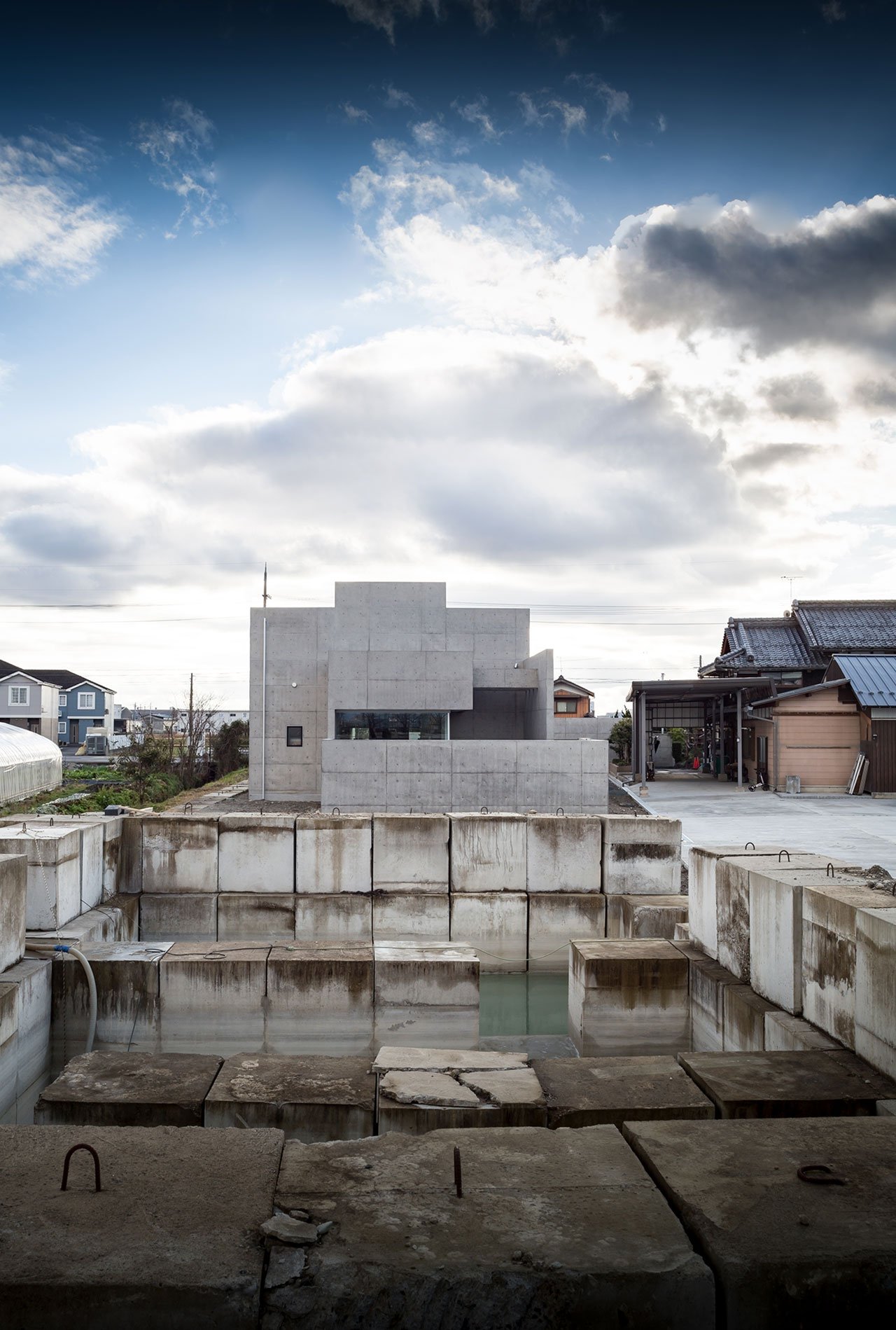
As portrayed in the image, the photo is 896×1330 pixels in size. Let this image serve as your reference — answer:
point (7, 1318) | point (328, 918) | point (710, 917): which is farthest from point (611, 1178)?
point (328, 918)

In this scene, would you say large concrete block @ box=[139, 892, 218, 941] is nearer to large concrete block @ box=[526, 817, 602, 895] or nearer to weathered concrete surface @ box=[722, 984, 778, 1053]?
large concrete block @ box=[526, 817, 602, 895]

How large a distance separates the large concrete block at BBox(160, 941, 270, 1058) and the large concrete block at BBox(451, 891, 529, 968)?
4.47 m

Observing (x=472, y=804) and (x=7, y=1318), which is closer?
(x=7, y=1318)

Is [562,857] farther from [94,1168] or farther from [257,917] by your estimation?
[94,1168]

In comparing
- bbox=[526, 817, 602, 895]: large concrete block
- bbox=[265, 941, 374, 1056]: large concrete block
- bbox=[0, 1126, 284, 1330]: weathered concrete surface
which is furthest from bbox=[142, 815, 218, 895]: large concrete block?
bbox=[0, 1126, 284, 1330]: weathered concrete surface

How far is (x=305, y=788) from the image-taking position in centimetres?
3153

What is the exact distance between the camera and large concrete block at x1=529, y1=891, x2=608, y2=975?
14.1 metres

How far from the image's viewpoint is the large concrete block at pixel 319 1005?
403 inches

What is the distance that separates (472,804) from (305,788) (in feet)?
28.0

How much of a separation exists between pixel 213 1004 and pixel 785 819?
1742 centimetres

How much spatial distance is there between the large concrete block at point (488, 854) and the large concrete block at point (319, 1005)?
403 centimetres

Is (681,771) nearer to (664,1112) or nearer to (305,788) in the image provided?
(305,788)

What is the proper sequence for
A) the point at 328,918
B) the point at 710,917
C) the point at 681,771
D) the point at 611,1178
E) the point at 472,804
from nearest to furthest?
the point at 611,1178 → the point at 710,917 → the point at 328,918 → the point at 472,804 → the point at 681,771

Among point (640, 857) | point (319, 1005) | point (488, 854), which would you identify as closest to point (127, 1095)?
point (319, 1005)
